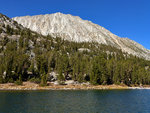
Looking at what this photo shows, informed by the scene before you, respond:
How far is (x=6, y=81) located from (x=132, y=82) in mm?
95808

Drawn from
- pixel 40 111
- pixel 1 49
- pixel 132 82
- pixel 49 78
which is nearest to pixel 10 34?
pixel 1 49

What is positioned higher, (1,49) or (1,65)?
(1,49)

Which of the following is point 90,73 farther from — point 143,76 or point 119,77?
point 143,76

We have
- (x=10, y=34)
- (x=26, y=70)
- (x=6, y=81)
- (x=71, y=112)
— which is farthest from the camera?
(x=10, y=34)

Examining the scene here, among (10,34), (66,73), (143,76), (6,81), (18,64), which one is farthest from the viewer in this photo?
(10,34)

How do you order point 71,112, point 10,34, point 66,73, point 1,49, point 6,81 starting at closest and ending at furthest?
point 71,112, point 6,81, point 66,73, point 1,49, point 10,34

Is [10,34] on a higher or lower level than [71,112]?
higher

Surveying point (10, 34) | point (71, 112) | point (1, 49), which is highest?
point (10, 34)

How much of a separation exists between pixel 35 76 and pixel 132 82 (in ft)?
258

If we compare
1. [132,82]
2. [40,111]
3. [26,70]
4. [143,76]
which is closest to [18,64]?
[26,70]

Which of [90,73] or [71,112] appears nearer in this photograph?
[71,112]

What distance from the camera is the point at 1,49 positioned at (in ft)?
429

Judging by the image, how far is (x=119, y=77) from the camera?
4331 inches

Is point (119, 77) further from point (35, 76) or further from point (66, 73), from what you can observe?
point (35, 76)
